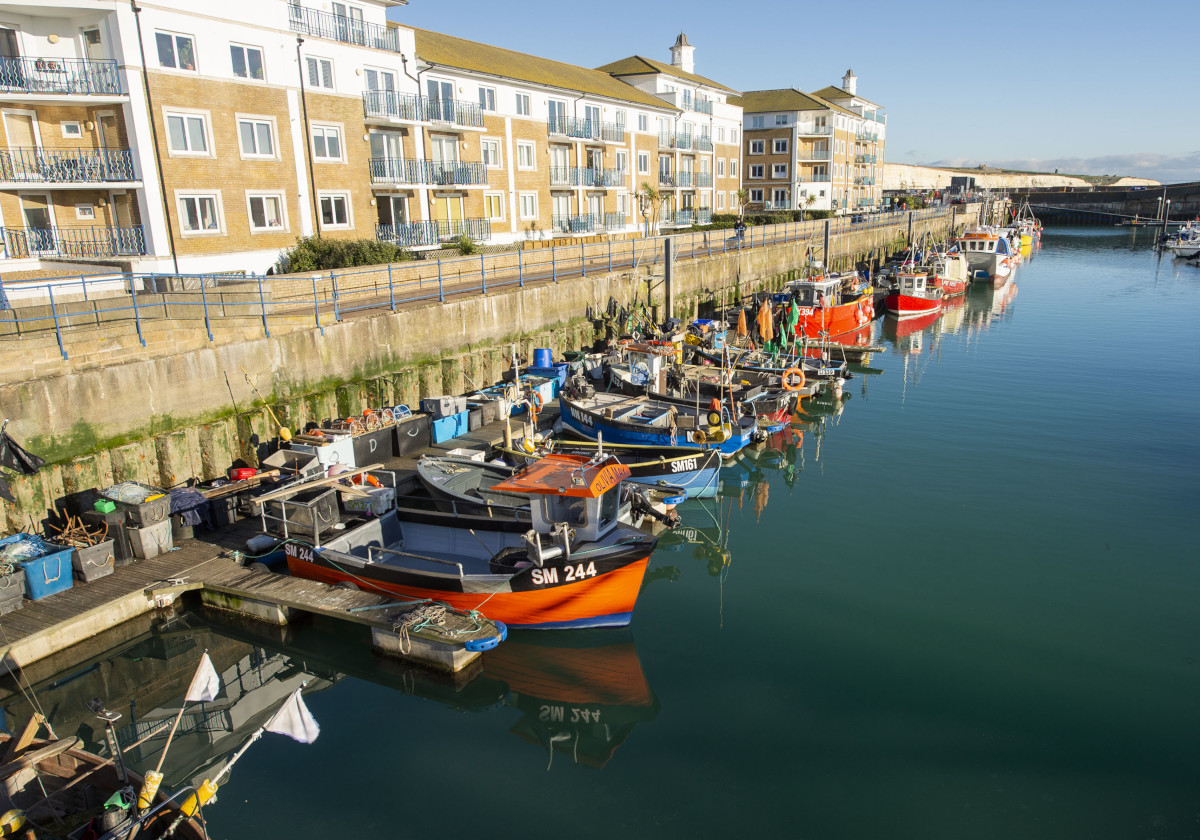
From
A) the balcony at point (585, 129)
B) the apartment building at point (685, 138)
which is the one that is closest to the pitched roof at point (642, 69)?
the apartment building at point (685, 138)

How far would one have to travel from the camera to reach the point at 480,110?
39.9 meters

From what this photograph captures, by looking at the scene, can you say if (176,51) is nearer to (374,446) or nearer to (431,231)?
(431,231)

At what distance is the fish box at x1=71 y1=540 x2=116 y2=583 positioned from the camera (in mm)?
13734

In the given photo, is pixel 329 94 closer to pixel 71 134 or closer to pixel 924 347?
pixel 71 134

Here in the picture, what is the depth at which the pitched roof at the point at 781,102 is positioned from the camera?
78.8 metres

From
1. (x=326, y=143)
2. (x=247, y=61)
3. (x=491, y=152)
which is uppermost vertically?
(x=247, y=61)

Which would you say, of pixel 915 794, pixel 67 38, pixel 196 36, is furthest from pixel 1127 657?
pixel 67 38

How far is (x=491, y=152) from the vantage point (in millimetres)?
41375

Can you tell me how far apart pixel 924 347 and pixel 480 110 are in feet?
87.6

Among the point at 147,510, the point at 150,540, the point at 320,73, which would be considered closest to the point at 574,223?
the point at 320,73

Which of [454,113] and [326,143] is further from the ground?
[454,113]

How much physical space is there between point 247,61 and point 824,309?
90.8 feet

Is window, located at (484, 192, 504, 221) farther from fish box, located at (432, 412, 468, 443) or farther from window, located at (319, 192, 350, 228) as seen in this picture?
fish box, located at (432, 412, 468, 443)

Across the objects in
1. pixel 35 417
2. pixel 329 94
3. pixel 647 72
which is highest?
pixel 647 72
